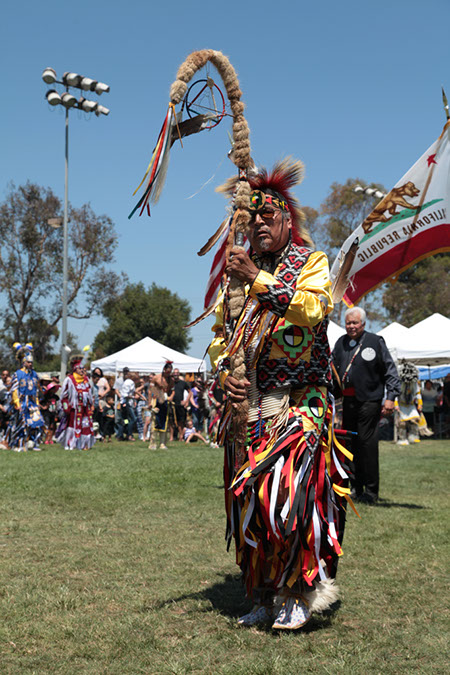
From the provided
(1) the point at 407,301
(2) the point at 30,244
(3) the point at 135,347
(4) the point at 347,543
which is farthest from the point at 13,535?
(1) the point at 407,301

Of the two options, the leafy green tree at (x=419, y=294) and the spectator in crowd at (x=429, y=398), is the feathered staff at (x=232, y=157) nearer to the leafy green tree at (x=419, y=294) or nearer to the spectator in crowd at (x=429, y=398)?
the spectator in crowd at (x=429, y=398)

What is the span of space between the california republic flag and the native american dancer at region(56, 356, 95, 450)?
25.7 ft

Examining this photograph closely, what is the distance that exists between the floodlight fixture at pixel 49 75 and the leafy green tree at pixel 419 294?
20.8m

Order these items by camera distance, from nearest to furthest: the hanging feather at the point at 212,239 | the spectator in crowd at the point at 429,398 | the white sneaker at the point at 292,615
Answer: the white sneaker at the point at 292,615 → the hanging feather at the point at 212,239 → the spectator in crowd at the point at 429,398

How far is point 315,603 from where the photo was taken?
133 inches

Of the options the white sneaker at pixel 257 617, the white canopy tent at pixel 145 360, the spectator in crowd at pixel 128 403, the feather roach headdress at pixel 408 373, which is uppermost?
the white canopy tent at pixel 145 360

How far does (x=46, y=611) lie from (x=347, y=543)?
245 cm

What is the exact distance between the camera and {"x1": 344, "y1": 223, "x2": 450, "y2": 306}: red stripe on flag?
301 inches

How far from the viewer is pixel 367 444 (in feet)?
22.9

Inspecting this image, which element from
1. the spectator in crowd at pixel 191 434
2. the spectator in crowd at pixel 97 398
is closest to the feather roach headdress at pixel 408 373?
the spectator in crowd at pixel 191 434

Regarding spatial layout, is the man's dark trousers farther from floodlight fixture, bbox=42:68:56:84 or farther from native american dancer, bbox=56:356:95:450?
floodlight fixture, bbox=42:68:56:84

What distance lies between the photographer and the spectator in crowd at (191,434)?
17188 mm

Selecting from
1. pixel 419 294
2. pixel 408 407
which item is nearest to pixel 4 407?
pixel 408 407

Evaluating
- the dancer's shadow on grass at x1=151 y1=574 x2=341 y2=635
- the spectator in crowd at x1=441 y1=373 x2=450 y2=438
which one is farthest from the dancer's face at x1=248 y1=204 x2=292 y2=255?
the spectator in crowd at x1=441 y1=373 x2=450 y2=438
